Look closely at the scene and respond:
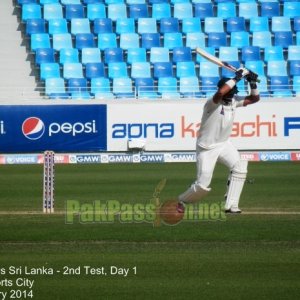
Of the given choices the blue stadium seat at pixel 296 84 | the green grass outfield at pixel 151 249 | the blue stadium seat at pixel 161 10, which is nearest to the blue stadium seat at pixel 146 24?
the blue stadium seat at pixel 161 10

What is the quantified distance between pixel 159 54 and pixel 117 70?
59.3 inches

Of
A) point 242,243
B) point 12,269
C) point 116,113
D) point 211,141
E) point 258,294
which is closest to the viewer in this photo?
point 258,294

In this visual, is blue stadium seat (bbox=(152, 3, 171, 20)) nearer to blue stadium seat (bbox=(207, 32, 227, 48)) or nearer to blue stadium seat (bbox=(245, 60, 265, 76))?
blue stadium seat (bbox=(207, 32, 227, 48))

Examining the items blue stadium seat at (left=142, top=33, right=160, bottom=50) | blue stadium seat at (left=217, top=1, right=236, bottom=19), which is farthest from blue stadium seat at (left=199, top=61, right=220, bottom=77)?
blue stadium seat at (left=217, top=1, right=236, bottom=19)

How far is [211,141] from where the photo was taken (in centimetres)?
1302

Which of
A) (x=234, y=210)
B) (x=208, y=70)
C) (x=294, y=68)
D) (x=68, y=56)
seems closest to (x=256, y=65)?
(x=294, y=68)

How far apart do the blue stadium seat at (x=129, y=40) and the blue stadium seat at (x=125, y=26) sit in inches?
13.6

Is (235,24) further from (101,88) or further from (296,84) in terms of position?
(101,88)

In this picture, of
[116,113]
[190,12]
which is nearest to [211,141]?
[116,113]

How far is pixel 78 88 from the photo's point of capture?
2873cm

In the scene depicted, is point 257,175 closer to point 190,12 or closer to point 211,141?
point 211,141

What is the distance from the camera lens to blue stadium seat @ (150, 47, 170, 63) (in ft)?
101

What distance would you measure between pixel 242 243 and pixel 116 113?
49.7 ft

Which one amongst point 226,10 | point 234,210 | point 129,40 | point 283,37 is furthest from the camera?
point 226,10
